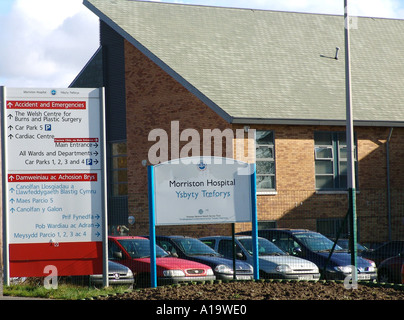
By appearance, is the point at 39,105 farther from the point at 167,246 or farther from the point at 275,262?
the point at 275,262

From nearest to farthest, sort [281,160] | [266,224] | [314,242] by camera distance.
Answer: [314,242] < [266,224] < [281,160]

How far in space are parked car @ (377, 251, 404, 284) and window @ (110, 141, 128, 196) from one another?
1453cm

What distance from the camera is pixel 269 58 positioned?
30.5 meters

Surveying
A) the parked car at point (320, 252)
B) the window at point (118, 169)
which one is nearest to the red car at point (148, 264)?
the parked car at point (320, 252)

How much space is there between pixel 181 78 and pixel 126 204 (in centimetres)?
626

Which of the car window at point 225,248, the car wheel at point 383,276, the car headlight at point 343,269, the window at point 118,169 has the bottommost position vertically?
the car wheel at point 383,276

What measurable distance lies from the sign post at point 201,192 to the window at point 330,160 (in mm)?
14228

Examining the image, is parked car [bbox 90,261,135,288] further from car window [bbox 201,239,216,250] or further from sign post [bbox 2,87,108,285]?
→ car window [bbox 201,239,216,250]

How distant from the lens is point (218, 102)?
86.9 feet

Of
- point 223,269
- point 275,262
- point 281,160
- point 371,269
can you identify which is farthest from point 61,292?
point 281,160

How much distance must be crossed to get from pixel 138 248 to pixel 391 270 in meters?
6.36

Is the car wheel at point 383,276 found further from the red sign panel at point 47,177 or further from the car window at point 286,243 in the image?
the red sign panel at point 47,177

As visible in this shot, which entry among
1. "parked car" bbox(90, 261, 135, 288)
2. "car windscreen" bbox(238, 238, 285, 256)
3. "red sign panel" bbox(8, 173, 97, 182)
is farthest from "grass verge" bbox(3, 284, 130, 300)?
"car windscreen" bbox(238, 238, 285, 256)

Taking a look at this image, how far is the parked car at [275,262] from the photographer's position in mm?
17031
